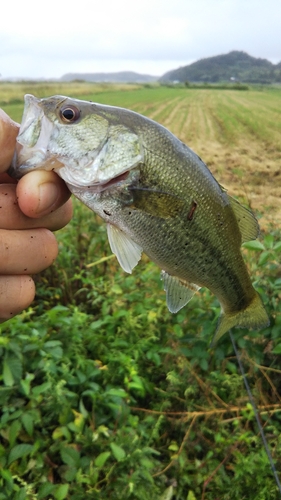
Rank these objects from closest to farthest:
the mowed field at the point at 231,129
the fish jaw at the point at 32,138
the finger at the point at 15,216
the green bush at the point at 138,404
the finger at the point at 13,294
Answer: the fish jaw at the point at 32,138, the finger at the point at 15,216, the finger at the point at 13,294, the green bush at the point at 138,404, the mowed field at the point at 231,129

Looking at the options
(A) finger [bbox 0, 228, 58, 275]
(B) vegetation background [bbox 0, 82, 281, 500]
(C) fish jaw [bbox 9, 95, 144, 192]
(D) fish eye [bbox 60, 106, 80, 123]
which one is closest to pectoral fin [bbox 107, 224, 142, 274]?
(C) fish jaw [bbox 9, 95, 144, 192]

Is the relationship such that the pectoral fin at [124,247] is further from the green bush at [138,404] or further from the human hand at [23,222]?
the green bush at [138,404]

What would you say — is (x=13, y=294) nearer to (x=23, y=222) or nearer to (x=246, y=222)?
(x=23, y=222)

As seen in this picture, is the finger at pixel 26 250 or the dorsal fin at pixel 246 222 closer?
the finger at pixel 26 250

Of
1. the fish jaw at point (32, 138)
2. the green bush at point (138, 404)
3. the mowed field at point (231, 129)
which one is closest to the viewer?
the fish jaw at point (32, 138)

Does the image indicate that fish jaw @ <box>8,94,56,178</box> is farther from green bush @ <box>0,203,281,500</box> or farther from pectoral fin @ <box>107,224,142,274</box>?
green bush @ <box>0,203,281,500</box>

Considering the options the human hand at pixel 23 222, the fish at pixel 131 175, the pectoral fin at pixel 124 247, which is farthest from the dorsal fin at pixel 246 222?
the human hand at pixel 23 222
